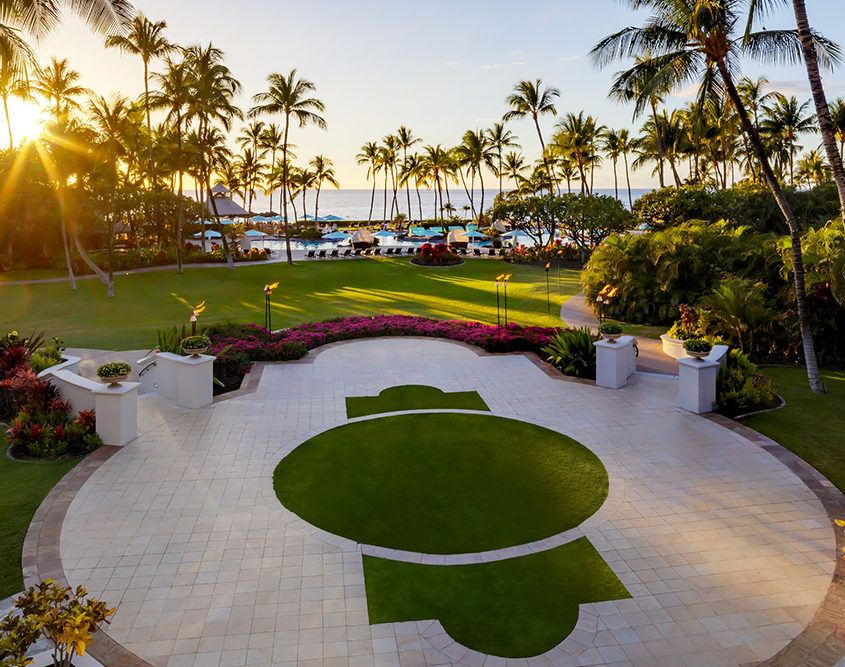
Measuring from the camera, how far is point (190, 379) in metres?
11.9

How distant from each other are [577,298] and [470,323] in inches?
319

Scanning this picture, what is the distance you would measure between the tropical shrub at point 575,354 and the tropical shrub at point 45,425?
10070 mm

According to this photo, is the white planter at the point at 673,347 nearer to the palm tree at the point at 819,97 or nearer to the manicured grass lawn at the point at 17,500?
the palm tree at the point at 819,97

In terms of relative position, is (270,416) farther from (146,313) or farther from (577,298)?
(577,298)

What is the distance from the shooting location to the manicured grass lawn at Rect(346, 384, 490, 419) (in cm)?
1212

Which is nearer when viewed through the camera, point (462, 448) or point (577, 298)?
point (462, 448)

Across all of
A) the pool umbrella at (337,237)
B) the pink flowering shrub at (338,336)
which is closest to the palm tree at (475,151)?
the pool umbrella at (337,237)

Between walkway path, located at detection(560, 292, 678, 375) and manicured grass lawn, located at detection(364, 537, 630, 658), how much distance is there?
863 centimetres

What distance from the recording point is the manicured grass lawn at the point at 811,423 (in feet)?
30.8

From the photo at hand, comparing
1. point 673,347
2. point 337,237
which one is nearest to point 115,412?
point 673,347

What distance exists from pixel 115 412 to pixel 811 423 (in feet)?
40.7

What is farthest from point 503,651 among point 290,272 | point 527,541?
point 290,272

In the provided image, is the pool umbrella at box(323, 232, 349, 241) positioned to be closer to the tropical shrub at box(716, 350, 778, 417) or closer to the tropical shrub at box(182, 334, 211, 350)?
the tropical shrub at box(182, 334, 211, 350)

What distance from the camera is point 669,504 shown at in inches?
318
